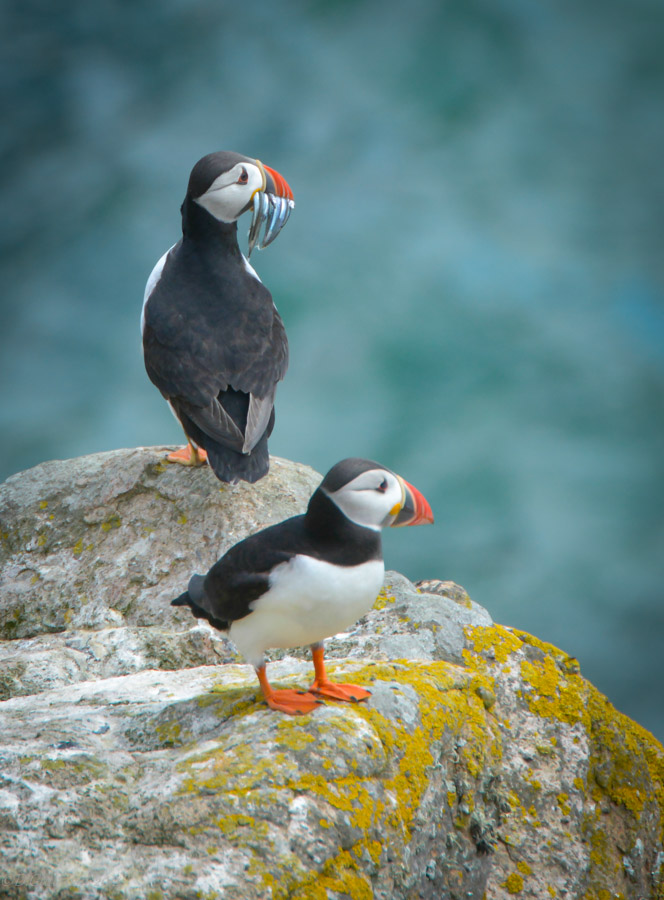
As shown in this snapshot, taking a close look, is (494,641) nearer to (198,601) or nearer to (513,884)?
(513,884)

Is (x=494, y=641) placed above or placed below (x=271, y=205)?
below

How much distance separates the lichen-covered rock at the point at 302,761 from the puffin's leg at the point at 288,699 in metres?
0.05

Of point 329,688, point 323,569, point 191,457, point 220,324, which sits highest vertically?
point 220,324

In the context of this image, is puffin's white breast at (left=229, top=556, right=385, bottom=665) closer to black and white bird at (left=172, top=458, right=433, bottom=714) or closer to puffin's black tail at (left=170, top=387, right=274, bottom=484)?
black and white bird at (left=172, top=458, right=433, bottom=714)

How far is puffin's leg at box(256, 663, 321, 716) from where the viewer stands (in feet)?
11.1

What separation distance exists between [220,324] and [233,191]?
928 millimetres

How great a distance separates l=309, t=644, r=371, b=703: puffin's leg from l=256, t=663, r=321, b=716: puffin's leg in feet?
0.17

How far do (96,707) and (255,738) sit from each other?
0.99 metres

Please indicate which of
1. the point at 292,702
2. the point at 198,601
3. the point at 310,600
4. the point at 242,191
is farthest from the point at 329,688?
the point at 242,191

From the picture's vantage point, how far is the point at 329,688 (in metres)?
3.50

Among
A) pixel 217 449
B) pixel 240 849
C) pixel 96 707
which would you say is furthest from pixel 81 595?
pixel 240 849

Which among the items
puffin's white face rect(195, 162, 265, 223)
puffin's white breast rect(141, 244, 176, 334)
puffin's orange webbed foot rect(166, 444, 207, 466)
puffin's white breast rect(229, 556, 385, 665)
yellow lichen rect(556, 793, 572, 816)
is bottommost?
yellow lichen rect(556, 793, 572, 816)

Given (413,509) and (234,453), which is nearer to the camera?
(413,509)

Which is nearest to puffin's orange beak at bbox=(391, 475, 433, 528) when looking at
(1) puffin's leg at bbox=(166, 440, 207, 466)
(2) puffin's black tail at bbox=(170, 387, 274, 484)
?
(2) puffin's black tail at bbox=(170, 387, 274, 484)
